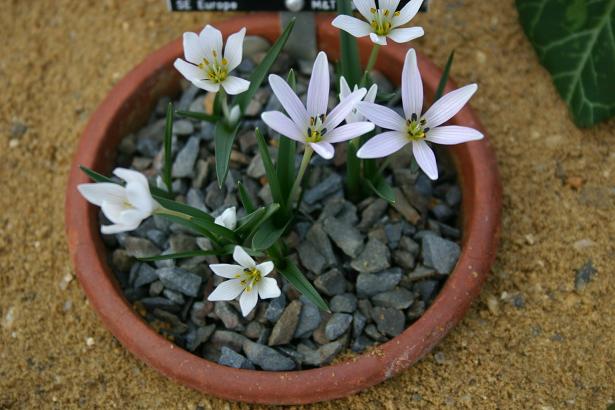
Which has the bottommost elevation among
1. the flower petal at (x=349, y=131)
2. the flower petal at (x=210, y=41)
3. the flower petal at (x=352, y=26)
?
the flower petal at (x=349, y=131)

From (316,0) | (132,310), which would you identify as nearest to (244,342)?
(132,310)

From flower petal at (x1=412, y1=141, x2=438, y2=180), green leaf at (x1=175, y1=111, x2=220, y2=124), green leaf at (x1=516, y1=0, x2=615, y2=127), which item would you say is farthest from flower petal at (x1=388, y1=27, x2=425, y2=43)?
green leaf at (x1=516, y1=0, x2=615, y2=127)

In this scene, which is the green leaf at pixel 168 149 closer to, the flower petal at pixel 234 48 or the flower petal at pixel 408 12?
the flower petal at pixel 234 48

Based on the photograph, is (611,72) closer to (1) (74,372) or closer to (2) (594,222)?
(2) (594,222)

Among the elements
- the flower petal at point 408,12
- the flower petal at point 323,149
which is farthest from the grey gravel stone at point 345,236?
the flower petal at point 408,12

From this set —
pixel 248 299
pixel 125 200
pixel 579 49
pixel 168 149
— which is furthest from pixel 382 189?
pixel 579 49

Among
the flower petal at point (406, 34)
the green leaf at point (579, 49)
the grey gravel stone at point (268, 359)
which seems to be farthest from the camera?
the green leaf at point (579, 49)

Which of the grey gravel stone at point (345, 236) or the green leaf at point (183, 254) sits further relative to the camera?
the grey gravel stone at point (345, 236)
